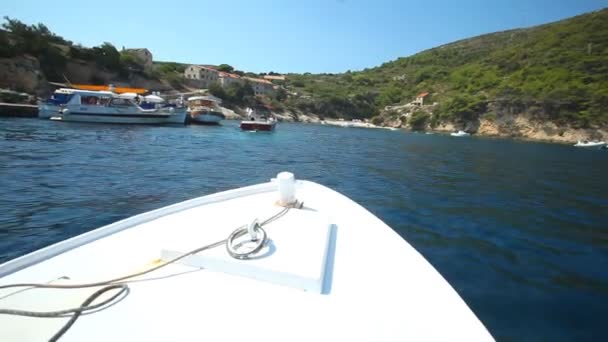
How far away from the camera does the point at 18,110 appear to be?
2534 cm

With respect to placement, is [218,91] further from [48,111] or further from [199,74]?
[48,111]

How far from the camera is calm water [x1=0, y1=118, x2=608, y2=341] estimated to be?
336 centimetres

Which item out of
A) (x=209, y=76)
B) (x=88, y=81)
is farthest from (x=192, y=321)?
(x=209, y=76)

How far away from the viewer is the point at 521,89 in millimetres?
58188

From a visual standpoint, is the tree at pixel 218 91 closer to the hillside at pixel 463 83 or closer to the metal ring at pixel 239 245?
the hillside at pixel 463 83

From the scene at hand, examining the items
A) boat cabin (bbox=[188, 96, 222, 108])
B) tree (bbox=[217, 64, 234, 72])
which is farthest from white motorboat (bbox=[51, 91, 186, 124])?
tree (bbox=[217, 64, 234, 72])

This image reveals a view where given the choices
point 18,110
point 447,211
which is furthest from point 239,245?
point 18,110

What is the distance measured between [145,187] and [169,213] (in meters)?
5.23

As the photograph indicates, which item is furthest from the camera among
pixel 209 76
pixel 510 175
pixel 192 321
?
pixel 209 76

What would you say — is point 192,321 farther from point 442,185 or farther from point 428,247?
point 442,185

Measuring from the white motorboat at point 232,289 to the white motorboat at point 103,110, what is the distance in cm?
2881

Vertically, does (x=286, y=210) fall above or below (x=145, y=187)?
above

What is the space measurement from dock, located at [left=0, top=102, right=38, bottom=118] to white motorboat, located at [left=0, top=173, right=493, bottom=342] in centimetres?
3250

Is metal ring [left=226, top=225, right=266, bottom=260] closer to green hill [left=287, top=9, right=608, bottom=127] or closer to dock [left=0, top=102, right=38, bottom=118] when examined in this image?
dock [left=0, top=102, right=38, bottom=118]
